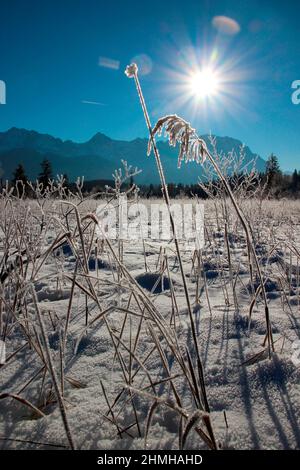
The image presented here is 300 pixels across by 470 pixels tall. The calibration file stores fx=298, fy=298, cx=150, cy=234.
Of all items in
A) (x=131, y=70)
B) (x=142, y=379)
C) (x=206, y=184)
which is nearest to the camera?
(x=131, y=70)

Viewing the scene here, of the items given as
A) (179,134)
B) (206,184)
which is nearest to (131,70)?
(179,134)

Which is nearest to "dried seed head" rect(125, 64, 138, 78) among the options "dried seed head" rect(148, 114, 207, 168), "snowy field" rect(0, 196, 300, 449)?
"dried seed head" rect(148, 114, 207, 168)

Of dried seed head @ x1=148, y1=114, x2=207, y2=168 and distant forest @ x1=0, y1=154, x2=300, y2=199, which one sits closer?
dried seed head @ x1=148, y1=114, x2=207, y2=168

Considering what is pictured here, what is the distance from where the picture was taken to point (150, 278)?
2217 mm

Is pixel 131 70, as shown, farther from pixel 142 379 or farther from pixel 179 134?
pixel 142 379

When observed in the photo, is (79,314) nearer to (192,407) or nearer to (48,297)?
(48,297)

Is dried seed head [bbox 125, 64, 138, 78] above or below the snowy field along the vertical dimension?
above

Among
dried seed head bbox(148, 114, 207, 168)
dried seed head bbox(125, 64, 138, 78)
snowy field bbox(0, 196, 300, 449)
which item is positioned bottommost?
snowy field bbox(0, 196, 300, 449)

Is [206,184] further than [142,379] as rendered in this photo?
Yes

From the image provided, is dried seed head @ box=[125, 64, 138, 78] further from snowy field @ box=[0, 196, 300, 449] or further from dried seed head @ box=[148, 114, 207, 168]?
snowy field @ box=[0, 196, 300, 449]

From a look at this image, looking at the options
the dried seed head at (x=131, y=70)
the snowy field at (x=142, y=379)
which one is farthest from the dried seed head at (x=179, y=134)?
the snowy field at (x=142, y=379)

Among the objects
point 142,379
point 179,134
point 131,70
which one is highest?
point 131,70
